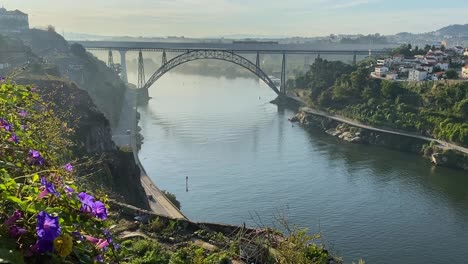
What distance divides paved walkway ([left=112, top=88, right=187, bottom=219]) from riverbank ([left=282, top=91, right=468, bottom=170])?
16.0 meters

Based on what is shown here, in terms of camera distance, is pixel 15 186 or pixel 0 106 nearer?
pixel 15 186

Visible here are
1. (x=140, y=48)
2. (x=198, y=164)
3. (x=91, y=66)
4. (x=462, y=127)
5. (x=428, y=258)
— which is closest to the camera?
(x=428, y=258)

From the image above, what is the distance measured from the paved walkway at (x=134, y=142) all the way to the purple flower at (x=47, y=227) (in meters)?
11.9

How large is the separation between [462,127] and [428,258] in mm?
18707

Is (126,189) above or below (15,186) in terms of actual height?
below

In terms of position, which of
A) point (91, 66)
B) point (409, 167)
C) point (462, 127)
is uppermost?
point (91, 66)

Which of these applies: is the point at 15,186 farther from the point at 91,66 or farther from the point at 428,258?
the point at 91,66

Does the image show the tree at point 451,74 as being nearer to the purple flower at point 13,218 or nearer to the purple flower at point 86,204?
the purple flower at point 86,204

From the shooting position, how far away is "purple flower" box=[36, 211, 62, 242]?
1.64 metres

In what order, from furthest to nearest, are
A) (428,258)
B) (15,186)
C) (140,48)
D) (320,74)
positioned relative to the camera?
(140,48) < (320,74) < (428,258) < (15,186)

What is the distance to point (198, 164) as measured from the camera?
92.4 ft

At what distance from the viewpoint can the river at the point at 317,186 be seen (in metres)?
17.7

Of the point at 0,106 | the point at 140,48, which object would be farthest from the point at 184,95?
the point at 0,106

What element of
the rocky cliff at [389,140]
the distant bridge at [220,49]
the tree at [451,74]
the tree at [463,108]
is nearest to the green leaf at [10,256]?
the rocky cliff at [389,140]
